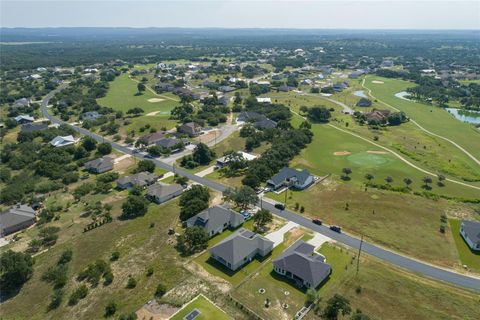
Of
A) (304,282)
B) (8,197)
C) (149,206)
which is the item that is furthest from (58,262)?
(304,282)

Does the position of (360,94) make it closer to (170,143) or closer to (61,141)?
(170,143)

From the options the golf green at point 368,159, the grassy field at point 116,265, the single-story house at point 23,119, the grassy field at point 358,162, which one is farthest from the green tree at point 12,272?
the single-story house at point 23,119

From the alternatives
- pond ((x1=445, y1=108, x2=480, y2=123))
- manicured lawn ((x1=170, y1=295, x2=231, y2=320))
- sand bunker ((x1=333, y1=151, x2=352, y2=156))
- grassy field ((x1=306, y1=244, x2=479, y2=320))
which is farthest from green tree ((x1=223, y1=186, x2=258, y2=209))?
pond ((x1=445, y1=108, x2=480, y2=123))

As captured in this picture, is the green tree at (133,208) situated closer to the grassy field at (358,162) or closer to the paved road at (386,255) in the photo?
the paved road at (386,255)

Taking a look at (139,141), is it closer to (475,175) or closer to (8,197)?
(8,197)

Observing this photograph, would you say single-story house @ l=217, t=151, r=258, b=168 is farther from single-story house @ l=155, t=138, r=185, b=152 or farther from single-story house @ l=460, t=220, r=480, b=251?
single-story house @ l=460, t=220, r=480, b=251

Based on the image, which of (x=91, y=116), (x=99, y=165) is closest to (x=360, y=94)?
(x=91, y=116)
